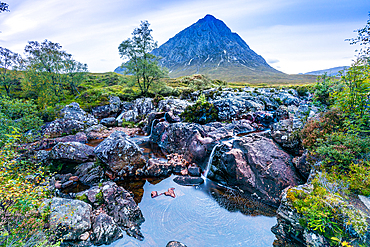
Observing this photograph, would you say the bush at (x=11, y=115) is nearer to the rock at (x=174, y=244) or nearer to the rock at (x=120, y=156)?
the rock at (x=120, y=156)

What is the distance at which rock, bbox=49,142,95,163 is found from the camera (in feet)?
44.3

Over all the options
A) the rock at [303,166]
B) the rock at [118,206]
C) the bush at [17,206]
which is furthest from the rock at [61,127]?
the rock at [303,166]

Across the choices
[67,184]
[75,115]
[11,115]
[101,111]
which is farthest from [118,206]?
[101,111]

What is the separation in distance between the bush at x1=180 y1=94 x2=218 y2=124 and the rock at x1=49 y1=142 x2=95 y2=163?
13610 mm

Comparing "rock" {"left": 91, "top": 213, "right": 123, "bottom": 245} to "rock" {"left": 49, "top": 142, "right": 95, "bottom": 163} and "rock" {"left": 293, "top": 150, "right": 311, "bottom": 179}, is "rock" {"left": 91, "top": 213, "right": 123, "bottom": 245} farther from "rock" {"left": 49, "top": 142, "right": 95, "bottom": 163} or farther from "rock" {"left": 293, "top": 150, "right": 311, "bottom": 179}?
"rock" {"left": 293, "top": 150, "right": 311, "bottom": 179}

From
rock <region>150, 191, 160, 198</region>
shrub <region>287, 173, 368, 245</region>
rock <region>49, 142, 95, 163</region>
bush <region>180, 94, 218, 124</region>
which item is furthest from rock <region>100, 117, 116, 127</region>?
shrub <region>287, 173, 368, 245</region>

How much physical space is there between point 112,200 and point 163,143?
11.3 meters

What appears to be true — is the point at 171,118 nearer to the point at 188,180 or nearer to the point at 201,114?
the point at 201,114

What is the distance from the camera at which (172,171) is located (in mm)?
14625

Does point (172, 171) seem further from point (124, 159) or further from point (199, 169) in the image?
point (124, 159)

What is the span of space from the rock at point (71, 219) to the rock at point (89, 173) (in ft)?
13.4

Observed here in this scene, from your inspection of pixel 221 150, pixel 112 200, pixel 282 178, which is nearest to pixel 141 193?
pixel 112 200

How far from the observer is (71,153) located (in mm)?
13789

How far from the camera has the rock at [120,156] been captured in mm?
13430
